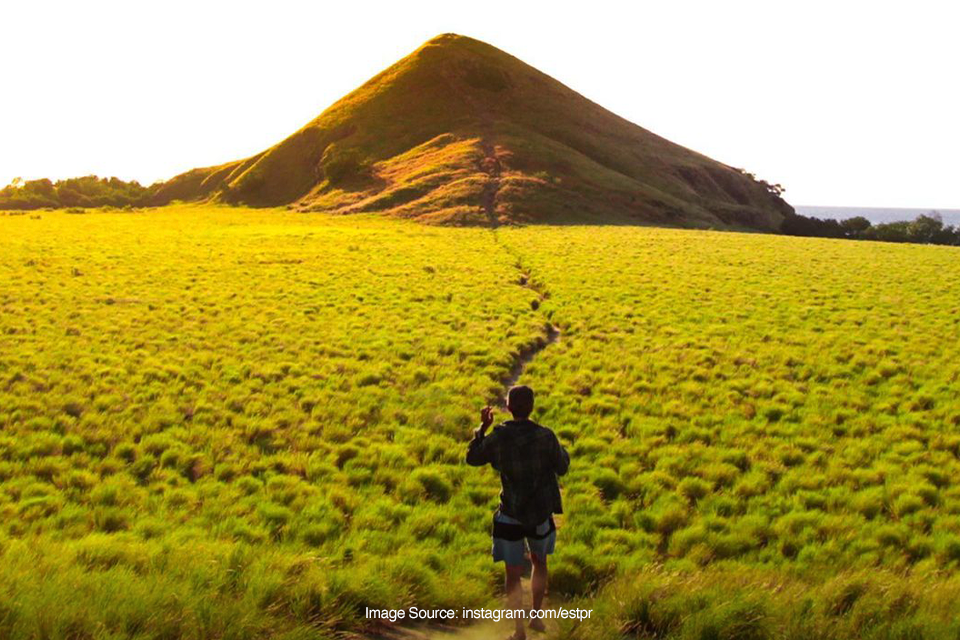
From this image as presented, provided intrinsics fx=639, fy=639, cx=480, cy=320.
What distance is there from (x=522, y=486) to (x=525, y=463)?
216 millimetres

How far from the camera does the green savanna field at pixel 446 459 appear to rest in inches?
236

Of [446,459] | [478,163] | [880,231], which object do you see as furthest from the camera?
[880,231]

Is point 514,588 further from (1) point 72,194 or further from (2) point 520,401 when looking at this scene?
(1) point 72,194

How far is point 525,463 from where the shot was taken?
5.91 m

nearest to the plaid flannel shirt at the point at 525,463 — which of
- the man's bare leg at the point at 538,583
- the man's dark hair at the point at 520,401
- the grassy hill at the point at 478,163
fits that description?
the man's dark hair at the point at 520,401

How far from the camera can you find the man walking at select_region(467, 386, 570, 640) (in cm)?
591

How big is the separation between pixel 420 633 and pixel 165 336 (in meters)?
15.1

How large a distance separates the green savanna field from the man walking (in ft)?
2.41

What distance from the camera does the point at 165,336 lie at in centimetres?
1820

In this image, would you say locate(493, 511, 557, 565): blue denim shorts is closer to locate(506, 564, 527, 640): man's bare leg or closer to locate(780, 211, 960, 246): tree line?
locate(506, 564, 527, 640): man's bare leg

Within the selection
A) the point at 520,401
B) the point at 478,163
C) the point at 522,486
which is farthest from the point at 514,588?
the point at 478,163

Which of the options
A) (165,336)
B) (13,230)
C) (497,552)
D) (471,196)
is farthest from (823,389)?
(471,196)

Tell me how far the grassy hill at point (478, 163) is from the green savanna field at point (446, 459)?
46.9 m

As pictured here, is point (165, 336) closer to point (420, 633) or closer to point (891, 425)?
point (420, 633)
